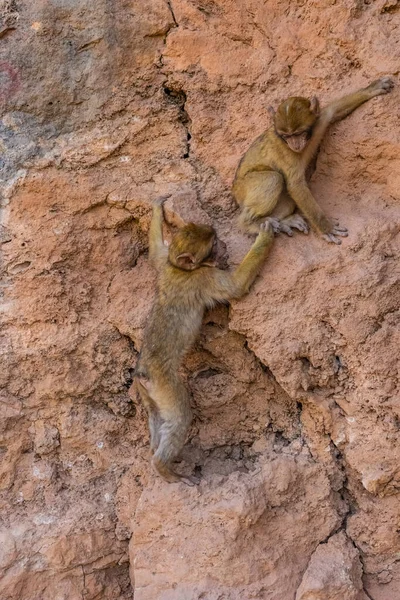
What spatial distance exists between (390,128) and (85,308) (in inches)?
96.2

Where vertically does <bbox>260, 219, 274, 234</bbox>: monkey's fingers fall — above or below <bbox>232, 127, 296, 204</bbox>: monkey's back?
below

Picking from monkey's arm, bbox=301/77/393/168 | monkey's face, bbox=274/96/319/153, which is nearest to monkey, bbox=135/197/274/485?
monkey's face, bbox=274/96/319/153

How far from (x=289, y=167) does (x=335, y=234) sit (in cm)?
56

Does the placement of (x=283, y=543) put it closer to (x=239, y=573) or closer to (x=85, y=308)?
(x=239, y=573)

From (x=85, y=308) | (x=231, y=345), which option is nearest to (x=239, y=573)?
(x=231, y=345)

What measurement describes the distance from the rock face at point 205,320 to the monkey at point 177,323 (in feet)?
0.55

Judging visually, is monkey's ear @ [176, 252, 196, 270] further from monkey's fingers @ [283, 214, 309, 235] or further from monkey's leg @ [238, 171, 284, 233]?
monkey's fingers @ [283, 214, 309, 235]

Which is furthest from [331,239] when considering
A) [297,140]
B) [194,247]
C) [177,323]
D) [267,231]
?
[177,323]

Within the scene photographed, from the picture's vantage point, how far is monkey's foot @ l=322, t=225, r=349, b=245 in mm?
4512

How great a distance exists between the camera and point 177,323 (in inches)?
183

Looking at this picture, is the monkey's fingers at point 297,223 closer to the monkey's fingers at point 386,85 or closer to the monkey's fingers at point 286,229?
the monkey's fingers at point 286,229

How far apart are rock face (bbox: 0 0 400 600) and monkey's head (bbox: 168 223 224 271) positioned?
0.68 ft

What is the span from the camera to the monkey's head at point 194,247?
4512mm

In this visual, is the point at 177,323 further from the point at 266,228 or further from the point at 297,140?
the point at 297,140
